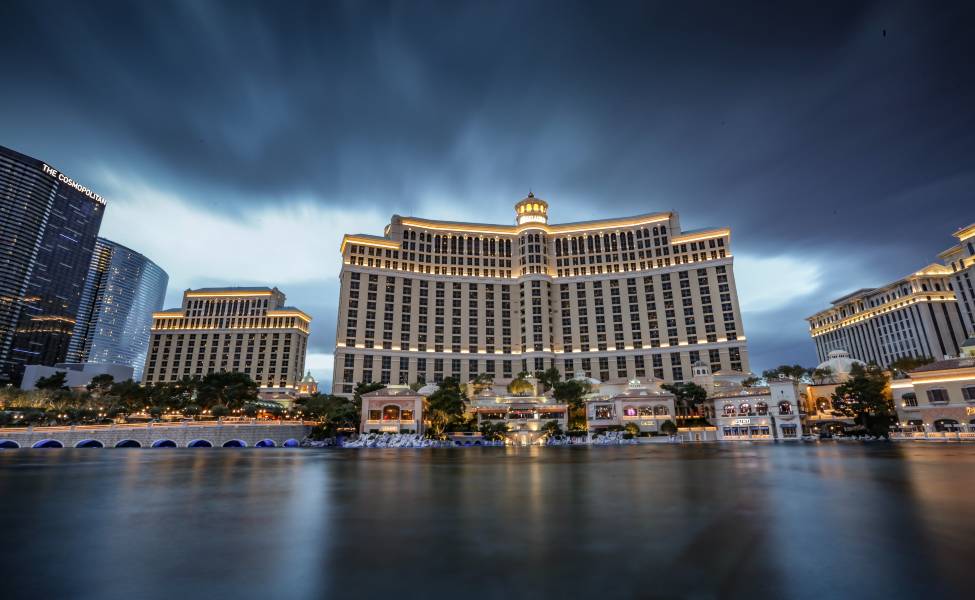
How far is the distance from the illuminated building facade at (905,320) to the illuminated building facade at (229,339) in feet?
631

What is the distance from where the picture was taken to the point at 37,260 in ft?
538

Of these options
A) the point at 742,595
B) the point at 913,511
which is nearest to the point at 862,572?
the point at 742,595

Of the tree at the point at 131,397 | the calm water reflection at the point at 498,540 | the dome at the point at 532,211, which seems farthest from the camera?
the dome at the point at 532,211

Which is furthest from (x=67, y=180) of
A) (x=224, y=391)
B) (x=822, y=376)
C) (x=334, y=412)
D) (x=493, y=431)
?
(x=822, y=376)

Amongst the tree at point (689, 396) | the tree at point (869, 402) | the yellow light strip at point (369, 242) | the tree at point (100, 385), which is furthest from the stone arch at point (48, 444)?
the tree at point (869, 402)

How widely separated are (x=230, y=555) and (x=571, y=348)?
120m

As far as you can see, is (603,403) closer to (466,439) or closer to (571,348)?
(466,439)

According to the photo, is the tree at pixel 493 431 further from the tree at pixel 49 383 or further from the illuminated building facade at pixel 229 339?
the illuminated building facade at pixel 229 339

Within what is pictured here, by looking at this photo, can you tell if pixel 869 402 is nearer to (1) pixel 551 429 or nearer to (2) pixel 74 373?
(1) pixel 551 429

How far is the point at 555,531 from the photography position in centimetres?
1138

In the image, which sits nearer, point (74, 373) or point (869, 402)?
point (869, 402)

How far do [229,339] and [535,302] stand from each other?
Result: 117m

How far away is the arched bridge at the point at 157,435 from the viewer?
243 ft

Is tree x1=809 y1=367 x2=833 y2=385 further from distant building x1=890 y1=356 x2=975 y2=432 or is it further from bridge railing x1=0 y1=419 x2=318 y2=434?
bridge railing x1=0 y1=419 x2=318 y2=434
